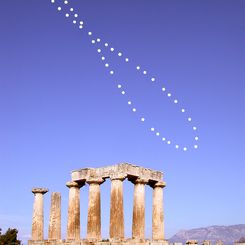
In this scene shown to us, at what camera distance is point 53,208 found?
39.7 m

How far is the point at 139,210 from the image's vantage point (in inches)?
1423

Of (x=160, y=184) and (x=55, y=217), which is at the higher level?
(x=160, y=184)

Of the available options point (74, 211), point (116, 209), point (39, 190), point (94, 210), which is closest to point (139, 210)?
point (116, 209)

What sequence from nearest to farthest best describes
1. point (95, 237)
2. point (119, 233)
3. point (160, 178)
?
point (119, 233), point (95, 237), point (160, 178)

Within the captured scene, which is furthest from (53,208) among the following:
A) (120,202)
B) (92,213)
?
(120,202)

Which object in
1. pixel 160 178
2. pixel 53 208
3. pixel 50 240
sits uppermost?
pixel 160 178

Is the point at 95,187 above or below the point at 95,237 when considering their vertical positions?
above

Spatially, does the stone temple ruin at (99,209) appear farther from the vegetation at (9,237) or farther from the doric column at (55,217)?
the vegetation at (9,237)

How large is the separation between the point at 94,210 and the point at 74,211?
3.01 m

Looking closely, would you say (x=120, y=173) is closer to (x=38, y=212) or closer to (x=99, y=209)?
(x=99, y=209)

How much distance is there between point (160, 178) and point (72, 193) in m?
7.66

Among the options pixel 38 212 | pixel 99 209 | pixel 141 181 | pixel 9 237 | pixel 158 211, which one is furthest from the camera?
pixel 9 237

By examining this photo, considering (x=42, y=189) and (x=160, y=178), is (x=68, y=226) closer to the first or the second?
(x=42, y=189)

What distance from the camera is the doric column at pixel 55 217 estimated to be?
39.4 meters
